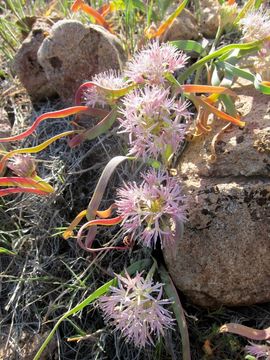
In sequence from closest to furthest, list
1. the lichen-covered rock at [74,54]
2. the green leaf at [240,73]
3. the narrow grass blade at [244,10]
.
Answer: the green leaf at [240,73] → the narrow grass blade at [244,10] → the lichen-covered rock at [74,54]

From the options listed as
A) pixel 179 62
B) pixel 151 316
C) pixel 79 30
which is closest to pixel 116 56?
pixel 79 30

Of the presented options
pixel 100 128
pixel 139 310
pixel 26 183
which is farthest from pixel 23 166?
pixel 139 310

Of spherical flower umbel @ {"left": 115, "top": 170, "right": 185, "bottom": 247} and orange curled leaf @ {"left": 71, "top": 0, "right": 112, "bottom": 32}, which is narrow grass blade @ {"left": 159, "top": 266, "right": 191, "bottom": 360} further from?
orange curled leaf @ {"left": 71, "top": 0, "right": 112, "bottom": 32}

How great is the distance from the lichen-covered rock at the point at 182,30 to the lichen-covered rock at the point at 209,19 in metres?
0.05

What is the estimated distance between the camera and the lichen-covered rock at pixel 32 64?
1794mm

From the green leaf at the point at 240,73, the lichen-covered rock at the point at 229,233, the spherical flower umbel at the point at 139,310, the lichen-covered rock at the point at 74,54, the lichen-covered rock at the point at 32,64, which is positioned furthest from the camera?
the lichen-covered rock at the point at 32,64

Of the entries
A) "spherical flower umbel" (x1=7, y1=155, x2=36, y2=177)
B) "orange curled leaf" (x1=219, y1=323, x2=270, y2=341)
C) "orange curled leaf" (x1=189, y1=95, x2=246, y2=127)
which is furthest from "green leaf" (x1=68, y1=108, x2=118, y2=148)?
"orange curled leaf" (x1=219, y1=323, x2=270, y2=341)

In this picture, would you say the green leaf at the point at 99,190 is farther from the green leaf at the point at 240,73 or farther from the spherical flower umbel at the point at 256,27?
the spherical flower umbel at the point at 256,27

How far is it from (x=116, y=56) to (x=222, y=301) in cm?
91

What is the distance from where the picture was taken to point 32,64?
180 cm

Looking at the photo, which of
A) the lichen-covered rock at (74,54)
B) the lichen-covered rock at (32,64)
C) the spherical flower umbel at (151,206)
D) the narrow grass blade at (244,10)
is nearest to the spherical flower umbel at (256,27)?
the narrow grass blade at (244,10)

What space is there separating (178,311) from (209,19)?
1144 millimetres

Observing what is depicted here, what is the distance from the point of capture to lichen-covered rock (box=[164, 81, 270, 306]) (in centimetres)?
130

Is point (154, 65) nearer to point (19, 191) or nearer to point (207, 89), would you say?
point (207, 89)
